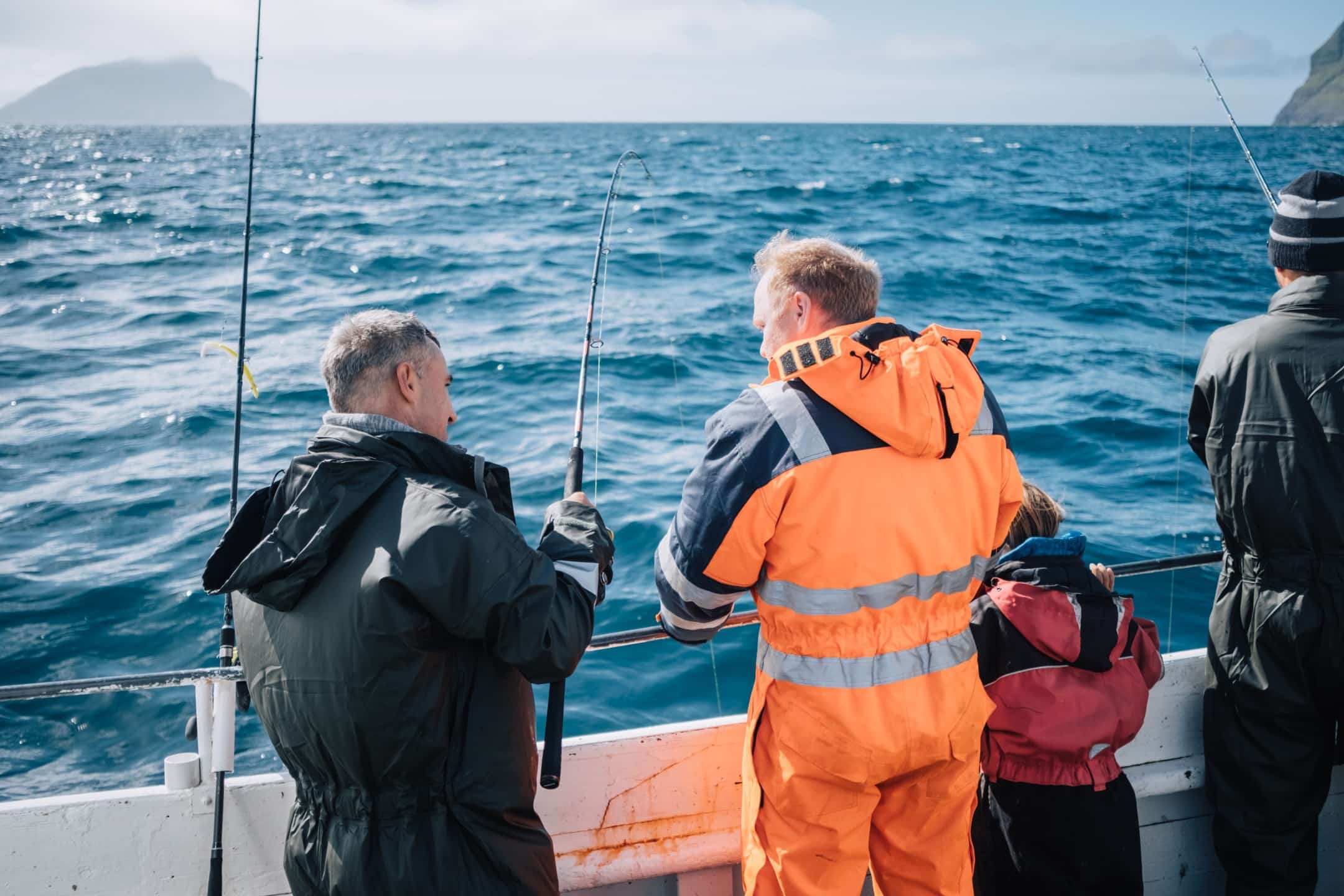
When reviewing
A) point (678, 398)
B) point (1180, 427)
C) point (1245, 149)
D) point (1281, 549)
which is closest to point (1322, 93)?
point (1180, 427)

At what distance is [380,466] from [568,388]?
7.22m

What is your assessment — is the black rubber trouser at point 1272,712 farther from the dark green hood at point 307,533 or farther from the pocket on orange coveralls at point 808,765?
the dark green hood at point 307,533

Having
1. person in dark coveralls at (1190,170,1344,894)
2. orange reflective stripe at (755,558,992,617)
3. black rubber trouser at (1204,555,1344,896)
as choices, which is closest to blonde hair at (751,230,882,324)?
orange reflective stripe at (755,558,992,617)

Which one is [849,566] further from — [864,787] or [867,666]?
[864,787]

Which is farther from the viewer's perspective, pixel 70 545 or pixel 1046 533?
pixel 70 545

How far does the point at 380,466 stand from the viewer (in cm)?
173

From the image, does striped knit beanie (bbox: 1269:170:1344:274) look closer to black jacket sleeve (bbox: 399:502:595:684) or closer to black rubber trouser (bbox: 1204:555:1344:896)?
black rubber trouser (bbox: 1204:555:1344:896)

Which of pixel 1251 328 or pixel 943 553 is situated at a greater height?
pixel 1251 328

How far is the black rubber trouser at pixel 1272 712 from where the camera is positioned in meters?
2.38

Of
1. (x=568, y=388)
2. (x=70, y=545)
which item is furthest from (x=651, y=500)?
(x=70, y=545)

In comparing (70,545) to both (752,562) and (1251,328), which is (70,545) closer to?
(752,562)

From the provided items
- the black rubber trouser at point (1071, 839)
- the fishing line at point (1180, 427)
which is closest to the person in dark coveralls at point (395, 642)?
the black rubber trouser at point (1071, 839)

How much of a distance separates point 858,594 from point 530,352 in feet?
27.2

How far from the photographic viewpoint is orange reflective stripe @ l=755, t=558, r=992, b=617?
186 cm
